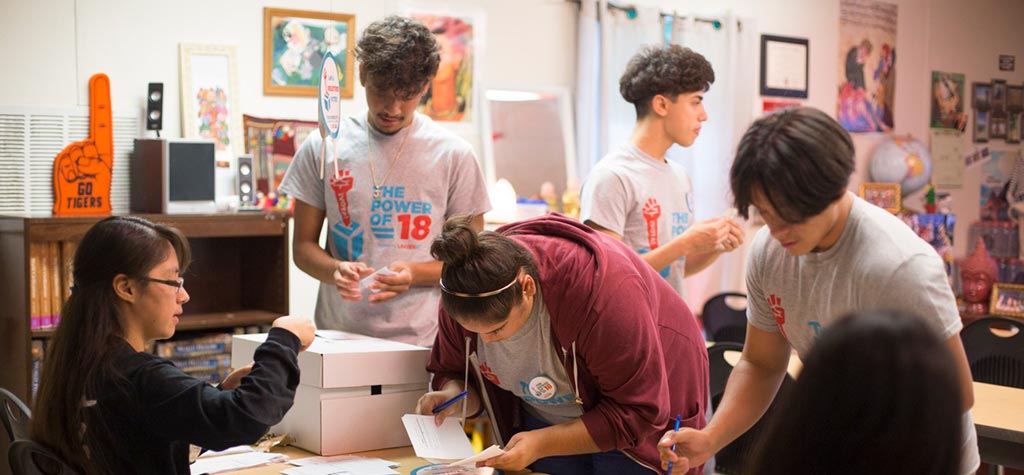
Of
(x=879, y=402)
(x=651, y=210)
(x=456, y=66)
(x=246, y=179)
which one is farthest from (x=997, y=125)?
(x=879, y=402)

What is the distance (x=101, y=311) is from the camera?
1.99m

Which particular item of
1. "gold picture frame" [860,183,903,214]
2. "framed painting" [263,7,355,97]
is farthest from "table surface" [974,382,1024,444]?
"gold picture frame" [860,183,903,214]

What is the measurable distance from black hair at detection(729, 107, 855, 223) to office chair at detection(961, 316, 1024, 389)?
7.71 feet

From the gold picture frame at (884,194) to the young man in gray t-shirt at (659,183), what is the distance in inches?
134

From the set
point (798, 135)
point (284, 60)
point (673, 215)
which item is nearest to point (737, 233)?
point (673, 215)

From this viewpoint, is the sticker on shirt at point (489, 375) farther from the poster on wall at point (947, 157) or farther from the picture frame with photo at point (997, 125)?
the picture frame with photo at point (997, 125)

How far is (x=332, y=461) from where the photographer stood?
2326 mm

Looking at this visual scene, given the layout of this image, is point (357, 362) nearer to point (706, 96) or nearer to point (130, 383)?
point (130, 383)

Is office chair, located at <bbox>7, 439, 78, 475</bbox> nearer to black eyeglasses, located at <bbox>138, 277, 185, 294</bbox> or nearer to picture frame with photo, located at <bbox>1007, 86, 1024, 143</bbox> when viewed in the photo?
black eyeglasses, located at <bbox>138, 277, 185, 294</bbox>

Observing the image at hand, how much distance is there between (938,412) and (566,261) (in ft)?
4.01

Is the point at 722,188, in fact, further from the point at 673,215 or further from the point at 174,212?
the point at 174,212

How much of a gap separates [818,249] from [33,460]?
1.47 metres

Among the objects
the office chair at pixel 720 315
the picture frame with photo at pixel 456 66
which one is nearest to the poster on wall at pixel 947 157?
the office chair at pixel 720 315

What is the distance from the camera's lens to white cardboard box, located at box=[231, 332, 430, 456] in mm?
2387
